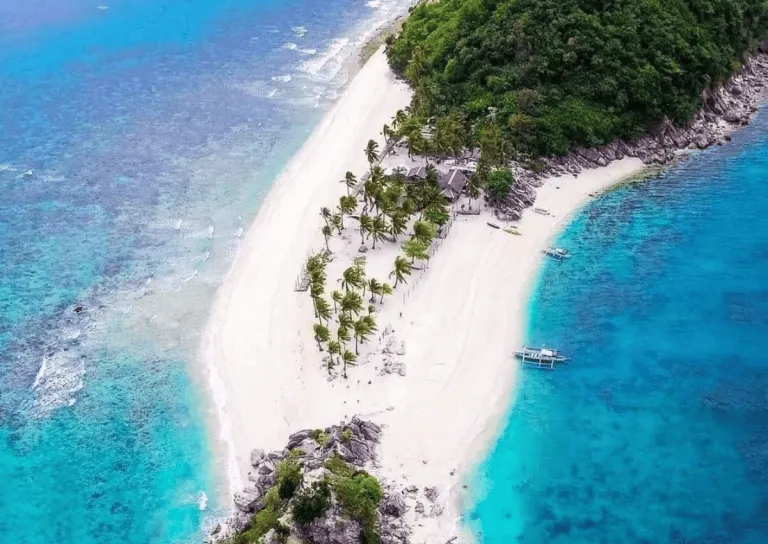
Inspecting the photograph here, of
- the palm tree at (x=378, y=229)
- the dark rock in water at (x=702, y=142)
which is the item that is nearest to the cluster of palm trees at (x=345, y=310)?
the palm tree at (x=378, y=229)

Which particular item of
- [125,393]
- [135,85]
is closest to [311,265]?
[125,393]

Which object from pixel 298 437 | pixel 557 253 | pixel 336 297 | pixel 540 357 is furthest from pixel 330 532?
pixel 557 253

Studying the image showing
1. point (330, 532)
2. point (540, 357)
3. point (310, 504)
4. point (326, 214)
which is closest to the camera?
point (310, 504)

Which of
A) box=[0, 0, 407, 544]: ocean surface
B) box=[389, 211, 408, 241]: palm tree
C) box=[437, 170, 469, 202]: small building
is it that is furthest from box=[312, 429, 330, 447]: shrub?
box=[437, 170, 469, 202]: small building

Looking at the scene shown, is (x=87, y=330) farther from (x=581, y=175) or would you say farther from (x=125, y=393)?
(x=581, y=175)

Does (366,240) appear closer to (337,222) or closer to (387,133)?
(337,222)

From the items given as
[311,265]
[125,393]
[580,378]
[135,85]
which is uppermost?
[135,85]
